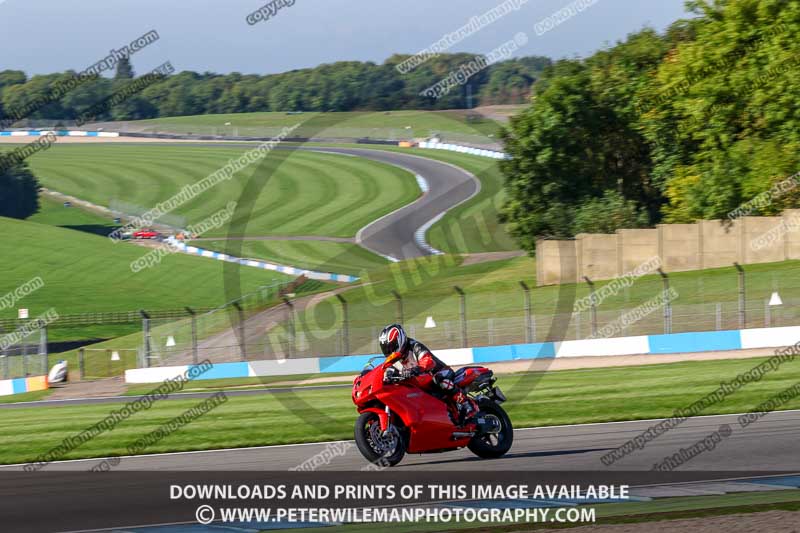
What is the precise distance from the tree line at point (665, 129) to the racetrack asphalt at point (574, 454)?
3063 cm

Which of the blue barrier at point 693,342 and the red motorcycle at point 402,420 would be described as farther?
the blue barrier at point 693,342

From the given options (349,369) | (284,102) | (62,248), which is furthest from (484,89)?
(349,369)

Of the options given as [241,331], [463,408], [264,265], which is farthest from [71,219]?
[463,408]

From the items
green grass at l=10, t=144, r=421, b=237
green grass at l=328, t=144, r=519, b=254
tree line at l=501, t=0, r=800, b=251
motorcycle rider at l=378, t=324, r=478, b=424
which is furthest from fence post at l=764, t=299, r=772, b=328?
green grass at l=10, t=144, r=421, b=237

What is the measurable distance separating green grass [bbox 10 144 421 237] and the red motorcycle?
64172 millimetres

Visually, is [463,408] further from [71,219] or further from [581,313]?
[71,219]

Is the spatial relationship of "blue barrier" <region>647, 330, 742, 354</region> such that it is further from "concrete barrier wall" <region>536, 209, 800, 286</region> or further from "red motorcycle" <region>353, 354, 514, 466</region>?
"red motorcycle" <region>353, 354, 514, 466</region>

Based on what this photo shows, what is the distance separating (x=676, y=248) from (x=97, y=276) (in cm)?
3769

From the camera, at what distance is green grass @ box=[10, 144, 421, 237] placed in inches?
3263

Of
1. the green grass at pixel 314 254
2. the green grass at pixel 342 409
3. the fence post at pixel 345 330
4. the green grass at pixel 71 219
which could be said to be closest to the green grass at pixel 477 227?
the green grass at pixel 314 254

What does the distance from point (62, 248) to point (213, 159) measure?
41.4 metres

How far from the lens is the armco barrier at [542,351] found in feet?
98.7

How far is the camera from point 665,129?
5116 centimetres

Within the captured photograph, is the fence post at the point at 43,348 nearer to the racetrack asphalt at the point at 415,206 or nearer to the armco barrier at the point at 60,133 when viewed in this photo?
the racetrack asphalt at the point at 415,206
